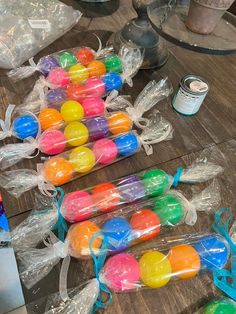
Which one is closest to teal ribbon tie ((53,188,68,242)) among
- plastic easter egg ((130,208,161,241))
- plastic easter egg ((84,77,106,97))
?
plastic easter egg ((130,208,161,241))

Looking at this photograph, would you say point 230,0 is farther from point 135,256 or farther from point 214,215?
point 135,256

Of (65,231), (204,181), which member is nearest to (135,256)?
(65,231)

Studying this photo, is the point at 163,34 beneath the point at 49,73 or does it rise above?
above

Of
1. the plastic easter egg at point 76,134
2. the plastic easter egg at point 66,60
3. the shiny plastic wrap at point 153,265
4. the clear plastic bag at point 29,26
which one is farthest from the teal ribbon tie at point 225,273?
the clear plastic bag at point 29,26

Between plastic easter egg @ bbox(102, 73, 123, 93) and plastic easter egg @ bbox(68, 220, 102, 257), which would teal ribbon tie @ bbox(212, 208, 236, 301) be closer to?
plastic easter egg @ bbox(68, 220, 102, 257)

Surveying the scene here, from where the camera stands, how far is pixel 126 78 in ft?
2.91

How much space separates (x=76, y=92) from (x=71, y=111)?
0.25ft

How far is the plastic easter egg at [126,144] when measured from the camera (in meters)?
0.70

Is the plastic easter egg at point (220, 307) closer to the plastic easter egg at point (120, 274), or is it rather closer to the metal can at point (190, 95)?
the plastic easter egg at point (120, 274)

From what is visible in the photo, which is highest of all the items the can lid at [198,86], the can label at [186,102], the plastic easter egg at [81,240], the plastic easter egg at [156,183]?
the can lid at [198,86]

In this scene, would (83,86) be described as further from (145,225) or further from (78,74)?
(145,225)

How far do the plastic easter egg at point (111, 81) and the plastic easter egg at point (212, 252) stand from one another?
18.6 inches

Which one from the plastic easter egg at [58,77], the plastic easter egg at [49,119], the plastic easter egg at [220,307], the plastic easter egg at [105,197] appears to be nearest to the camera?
the plastic easter egg at [220,307]

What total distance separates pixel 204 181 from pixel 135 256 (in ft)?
0.83
